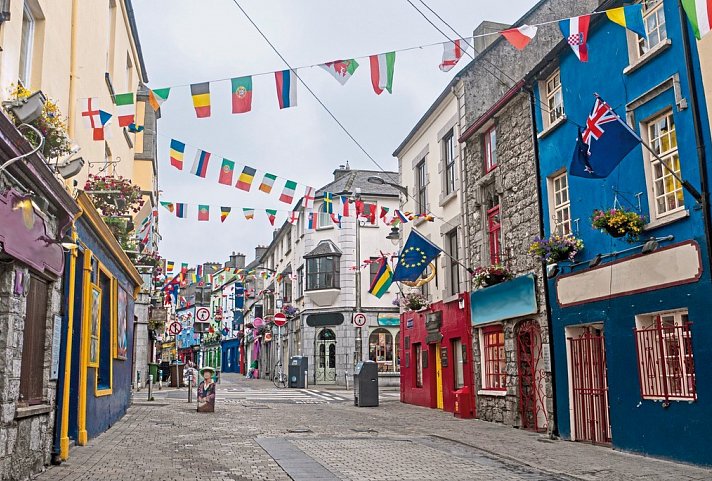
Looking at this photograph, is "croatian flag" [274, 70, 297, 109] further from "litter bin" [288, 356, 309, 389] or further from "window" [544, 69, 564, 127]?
"litter bin" [288, 356, 309, 389]

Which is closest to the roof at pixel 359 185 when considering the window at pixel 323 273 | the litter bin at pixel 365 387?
the window at pixel 323 273

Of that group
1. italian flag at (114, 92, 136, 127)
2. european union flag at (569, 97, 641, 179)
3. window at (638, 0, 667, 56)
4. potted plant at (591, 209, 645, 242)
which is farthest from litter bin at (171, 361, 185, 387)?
window at (638, 0, 667, 56)

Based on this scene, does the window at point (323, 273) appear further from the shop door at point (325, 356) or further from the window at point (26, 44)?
the window at point (26, 44)

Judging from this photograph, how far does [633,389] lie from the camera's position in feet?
35.4

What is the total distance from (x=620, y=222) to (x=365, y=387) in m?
12.5

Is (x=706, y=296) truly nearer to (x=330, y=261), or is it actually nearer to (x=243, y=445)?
(x=243, y=445)

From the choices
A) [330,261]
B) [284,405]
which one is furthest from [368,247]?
[284,405]

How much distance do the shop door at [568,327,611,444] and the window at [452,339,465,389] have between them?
5619 millimetres

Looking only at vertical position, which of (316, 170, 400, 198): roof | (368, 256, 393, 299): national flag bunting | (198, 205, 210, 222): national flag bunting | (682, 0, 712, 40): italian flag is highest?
(316, 170, 400, 198): roof

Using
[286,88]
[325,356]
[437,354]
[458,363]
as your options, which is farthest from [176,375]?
[286,88]

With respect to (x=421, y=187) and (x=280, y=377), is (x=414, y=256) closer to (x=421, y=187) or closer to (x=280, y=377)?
(x=421, y=187)

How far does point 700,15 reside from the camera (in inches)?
301

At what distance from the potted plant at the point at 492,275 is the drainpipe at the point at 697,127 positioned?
19.9ft

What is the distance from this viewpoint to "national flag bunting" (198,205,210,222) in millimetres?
19203
